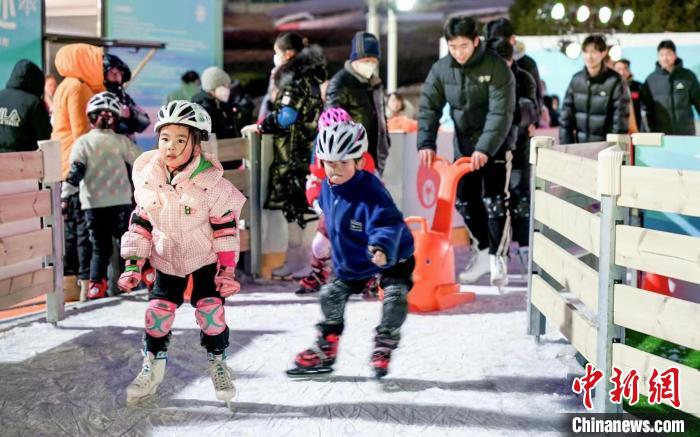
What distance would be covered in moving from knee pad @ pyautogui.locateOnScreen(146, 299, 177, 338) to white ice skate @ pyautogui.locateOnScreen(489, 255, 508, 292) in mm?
3208

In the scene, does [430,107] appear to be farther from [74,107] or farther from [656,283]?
[74,107]

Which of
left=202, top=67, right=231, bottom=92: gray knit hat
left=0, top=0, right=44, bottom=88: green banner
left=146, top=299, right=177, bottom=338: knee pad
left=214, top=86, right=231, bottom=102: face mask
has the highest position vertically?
left=0, top=0, right=44, bottom=88: green banner

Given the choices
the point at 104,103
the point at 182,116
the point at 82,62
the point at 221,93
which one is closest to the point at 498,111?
the point at 221,93

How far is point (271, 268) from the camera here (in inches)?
313

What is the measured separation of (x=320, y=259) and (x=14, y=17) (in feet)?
11.6

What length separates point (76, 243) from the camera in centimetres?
727

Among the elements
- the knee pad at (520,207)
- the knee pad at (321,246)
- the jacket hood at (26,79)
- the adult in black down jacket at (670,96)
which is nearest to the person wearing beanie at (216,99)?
the jacket hood at (26,79)

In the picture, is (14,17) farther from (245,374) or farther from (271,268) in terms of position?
(245,374)

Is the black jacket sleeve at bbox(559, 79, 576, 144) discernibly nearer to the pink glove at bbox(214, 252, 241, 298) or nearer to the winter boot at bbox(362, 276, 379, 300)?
the winter boot at bbox(362, 276, 379, 300)

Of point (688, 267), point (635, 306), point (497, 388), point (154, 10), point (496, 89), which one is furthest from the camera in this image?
point (154, 10)

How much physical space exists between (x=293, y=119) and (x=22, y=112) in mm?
1947

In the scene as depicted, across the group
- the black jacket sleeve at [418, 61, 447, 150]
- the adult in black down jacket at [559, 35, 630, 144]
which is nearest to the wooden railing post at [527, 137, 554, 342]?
the black jacket sleeve at [418, 61, 447, 150]

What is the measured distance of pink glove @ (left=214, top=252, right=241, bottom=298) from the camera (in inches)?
166

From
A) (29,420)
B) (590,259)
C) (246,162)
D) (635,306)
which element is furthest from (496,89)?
(29,420)
